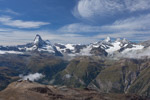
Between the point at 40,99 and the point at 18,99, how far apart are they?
77.3ft

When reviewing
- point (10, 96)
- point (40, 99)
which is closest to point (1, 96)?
point (10, 96)

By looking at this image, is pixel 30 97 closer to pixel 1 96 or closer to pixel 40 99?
pixel 40 99

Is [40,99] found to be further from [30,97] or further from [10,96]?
[10,96]

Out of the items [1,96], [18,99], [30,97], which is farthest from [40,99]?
[1,96]

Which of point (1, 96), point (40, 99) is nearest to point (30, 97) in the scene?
point (40, 99)

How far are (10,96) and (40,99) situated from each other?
32395 mm

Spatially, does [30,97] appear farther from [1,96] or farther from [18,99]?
[1,96]

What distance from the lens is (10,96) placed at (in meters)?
197

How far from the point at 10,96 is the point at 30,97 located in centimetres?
2225

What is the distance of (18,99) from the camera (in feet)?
611

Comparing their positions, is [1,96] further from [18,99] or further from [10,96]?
[18,99]

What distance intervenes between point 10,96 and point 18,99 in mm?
15977

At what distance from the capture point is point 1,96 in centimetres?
19450

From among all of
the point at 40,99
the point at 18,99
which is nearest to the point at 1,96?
the point at 18,99
